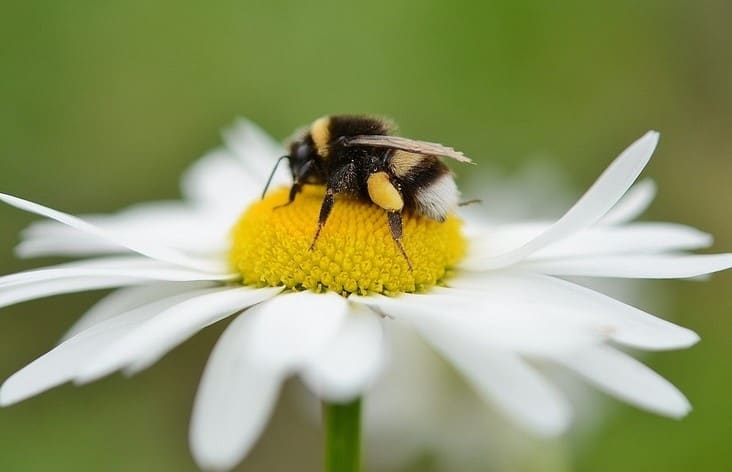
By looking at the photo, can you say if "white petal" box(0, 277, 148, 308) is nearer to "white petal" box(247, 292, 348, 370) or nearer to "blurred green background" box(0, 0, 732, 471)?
"white petal" box(247, 292, 348, 370)

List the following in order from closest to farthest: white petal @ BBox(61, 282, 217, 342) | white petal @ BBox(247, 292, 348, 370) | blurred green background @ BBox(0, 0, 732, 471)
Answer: white petal @ BBox(247, 292, 348, 370) < white petal @ BBox(61, 282, 217, 342) < blurred green background @ BBox(0, 0, 732, 471)

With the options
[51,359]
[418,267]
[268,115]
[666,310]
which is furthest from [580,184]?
[51,359]

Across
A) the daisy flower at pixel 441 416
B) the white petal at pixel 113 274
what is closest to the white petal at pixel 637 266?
the white petal at pixel 113 274

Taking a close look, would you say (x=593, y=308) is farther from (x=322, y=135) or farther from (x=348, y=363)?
(x=322, y=135)

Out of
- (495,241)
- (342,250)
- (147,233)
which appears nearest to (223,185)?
(147,233)

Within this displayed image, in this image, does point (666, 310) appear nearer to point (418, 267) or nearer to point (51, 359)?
point (418, 267)

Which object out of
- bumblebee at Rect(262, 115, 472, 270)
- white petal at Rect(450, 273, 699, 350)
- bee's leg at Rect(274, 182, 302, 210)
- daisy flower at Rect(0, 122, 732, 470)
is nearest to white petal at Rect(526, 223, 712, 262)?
daisy flower at Rect(0, 122, 732, 470)
